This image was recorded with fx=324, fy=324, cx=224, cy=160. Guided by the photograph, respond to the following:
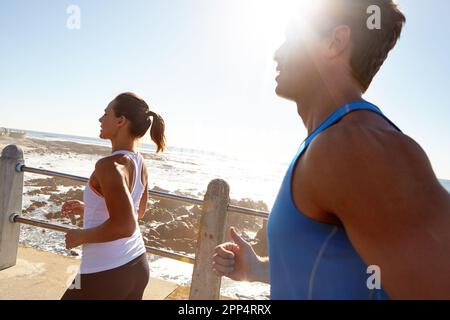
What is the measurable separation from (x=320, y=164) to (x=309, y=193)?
81 mm

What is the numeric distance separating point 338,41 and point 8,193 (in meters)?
4.02

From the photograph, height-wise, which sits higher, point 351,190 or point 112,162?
point 351,190

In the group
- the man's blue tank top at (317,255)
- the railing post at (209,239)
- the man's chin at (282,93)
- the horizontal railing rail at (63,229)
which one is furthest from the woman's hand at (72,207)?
the man's blue tank top at (317,255)

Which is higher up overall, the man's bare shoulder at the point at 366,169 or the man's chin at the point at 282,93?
the man's chin at the point at 282,93

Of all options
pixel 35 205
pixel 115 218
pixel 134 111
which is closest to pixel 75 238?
pixel 115 218

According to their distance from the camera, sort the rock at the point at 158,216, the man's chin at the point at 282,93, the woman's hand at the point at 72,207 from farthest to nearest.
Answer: the rock at the point at 158,216, the woman's hand at the point at 72,207, the man's chin at the point at 282,93

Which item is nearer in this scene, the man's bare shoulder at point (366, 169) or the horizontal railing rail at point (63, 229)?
the man's bare shoulder at point (366, 169)

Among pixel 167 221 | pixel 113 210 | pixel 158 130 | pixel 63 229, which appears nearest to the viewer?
pixel 113 210

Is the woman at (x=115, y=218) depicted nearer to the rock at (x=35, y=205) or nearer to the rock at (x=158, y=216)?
the rock at (x=158, y=216)

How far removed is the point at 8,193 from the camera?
3758mm

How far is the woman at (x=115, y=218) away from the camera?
1.91 meters

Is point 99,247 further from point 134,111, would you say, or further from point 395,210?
point 395,210

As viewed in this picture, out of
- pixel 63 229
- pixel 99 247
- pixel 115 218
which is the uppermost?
pixel 115 218
